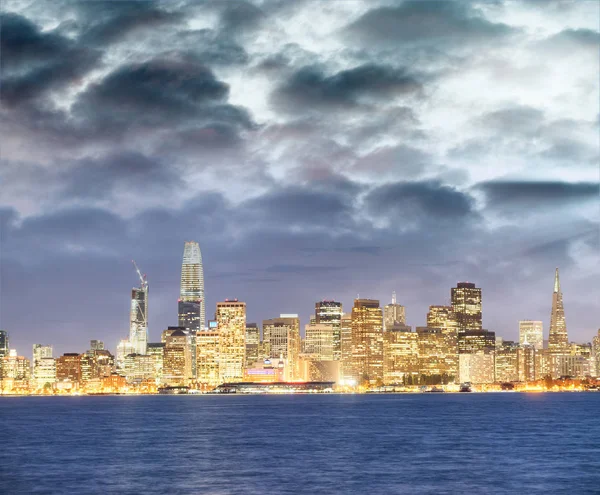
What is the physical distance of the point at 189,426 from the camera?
170 meters

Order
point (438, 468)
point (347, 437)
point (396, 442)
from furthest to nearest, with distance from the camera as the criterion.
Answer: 1. point (347, 437)
2. point (396, 442)
3. point (438, 468)

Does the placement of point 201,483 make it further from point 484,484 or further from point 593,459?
point 593,459

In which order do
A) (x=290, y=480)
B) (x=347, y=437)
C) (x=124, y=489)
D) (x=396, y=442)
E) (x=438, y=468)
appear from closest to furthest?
(x=124, y=489) < (x=290, y=480) < (x=438, y=468) < (x=396, y=442) < (x=347, y=437)

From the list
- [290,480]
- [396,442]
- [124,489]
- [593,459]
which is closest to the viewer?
[124,489]

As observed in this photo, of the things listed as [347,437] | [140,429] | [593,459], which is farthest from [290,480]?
[140,429]

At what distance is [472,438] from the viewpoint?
454 feet

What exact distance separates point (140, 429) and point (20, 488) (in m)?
78.9

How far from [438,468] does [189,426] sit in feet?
257

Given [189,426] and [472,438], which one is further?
[189,426]

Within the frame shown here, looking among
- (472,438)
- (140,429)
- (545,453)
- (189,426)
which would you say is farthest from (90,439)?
(545,453)

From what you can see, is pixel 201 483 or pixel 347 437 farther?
pixel 347 437

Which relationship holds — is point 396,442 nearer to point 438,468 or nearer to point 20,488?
point 438,468

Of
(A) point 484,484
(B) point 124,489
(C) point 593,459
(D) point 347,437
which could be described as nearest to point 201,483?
(B) point 124,489

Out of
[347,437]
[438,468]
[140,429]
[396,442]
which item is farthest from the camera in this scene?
[140,429]
